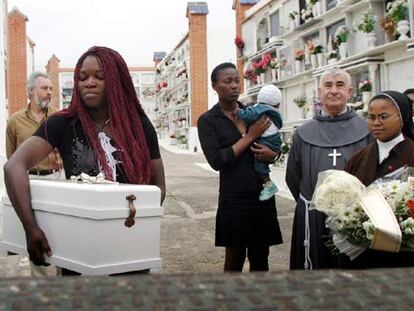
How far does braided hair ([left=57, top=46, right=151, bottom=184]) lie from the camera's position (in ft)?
5.68

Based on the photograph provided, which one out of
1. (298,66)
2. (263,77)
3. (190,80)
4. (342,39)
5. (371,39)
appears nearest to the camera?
(371,39)

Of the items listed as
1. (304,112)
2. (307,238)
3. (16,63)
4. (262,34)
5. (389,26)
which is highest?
(16,63)

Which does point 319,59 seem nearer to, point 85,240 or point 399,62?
point 399,62

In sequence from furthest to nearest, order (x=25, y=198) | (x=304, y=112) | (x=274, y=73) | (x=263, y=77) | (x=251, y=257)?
(x=263, y=77), (x=274, y=73), (x=304, y=112), (x=251, y=257), (x=25, y=198)

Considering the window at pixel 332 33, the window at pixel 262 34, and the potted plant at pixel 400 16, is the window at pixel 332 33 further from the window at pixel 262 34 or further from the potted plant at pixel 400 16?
the window at pixel 262 34

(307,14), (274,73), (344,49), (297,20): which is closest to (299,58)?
(297,20)

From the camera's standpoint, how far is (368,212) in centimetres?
176

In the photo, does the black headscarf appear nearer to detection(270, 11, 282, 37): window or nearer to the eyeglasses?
the eyeglasses

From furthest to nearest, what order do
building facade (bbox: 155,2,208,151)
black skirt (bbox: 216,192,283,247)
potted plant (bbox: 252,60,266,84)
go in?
building facade (bbox: 155,2,208,151), potted plant (bbox: 252,60,266,84), black skirt (bbox: 216,192,283,247)

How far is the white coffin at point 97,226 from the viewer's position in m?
1.39

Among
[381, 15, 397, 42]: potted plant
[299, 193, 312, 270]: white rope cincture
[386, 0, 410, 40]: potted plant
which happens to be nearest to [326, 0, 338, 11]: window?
[381, 15, 397, 42]: potted plant

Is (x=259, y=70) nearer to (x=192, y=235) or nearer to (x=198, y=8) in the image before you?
(x=192, y=235)

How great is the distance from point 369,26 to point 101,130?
295 inches

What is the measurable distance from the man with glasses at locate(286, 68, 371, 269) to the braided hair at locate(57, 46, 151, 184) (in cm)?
122
